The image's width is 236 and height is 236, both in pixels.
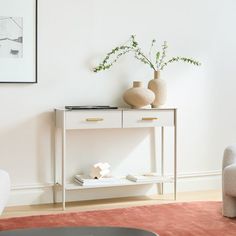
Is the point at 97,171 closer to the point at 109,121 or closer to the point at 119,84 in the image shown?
the point at 109,121

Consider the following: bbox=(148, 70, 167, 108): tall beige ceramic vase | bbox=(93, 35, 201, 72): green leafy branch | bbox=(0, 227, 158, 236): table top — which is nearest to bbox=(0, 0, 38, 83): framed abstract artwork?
bbox=(93, 35, 201, 72): green leafy branch

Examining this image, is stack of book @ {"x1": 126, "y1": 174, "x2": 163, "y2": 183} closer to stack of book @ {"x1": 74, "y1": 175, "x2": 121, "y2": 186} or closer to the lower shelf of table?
the lower shelf of table

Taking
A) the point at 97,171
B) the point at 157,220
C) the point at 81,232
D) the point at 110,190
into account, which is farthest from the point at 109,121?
the point at 81,232

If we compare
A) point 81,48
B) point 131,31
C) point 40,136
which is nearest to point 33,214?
point 40,136

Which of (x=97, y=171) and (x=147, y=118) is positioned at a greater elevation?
(x=147, y=118)

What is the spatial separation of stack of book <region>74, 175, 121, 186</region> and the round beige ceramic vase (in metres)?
0.64

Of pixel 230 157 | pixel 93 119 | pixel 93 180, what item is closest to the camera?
pixel 230 157

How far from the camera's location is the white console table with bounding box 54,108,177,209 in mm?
3982

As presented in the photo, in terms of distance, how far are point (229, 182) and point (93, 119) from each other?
3.81 ft

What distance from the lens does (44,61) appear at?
4.21 metres

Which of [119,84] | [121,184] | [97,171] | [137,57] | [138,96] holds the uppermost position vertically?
[137,57]

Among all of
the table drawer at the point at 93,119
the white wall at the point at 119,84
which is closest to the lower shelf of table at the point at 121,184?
the white wall at the point at 119,84

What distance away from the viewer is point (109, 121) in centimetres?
409

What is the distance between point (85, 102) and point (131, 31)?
760 mm
